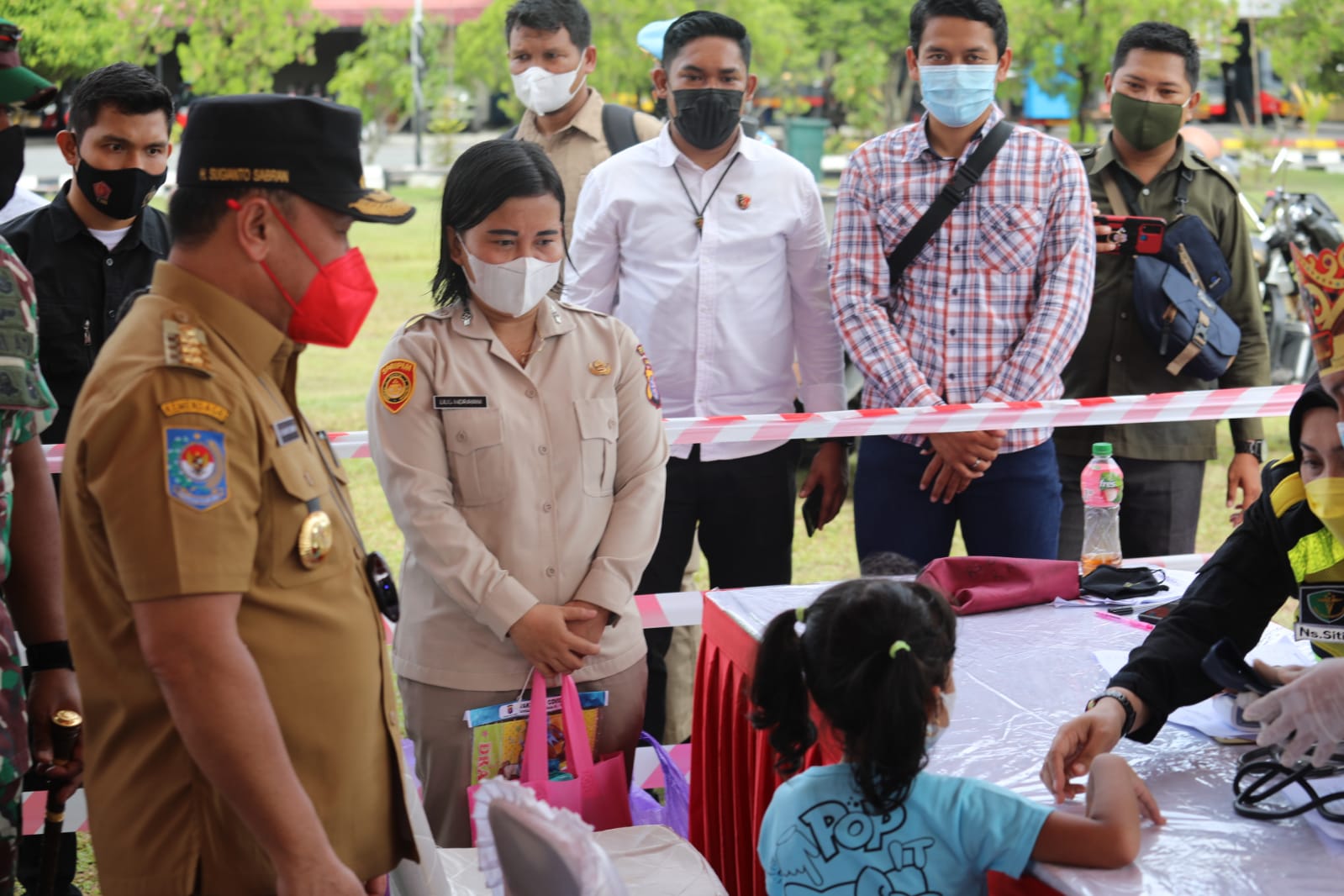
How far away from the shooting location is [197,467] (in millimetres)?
1667

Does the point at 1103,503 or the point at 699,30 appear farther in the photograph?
the point at 699,30

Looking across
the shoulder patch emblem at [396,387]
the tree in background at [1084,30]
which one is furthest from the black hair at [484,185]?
the tree in background at [1084,30]

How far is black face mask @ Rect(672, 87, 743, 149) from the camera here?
3771mm

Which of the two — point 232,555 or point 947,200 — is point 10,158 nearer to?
point 232,555

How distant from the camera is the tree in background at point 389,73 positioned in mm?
19359

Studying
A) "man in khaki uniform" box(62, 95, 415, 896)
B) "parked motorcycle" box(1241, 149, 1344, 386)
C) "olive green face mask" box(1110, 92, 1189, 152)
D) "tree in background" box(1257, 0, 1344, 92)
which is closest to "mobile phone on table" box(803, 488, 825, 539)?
"olive green face mask" box(1110, 92, 1189, 152)

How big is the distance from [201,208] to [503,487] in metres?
1.09

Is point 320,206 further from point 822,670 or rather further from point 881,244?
point 881,244

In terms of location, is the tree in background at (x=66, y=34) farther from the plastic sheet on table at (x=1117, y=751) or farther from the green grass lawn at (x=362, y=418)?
the plastic sheet on table at (x=1117, y=751)

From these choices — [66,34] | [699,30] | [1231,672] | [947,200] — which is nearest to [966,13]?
[947,200]

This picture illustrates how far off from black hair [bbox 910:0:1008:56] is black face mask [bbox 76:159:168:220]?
2115 mm

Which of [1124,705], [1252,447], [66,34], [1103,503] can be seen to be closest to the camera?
[1124,705]

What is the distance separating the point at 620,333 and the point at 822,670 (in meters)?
1.22

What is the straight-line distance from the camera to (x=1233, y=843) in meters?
1.88
